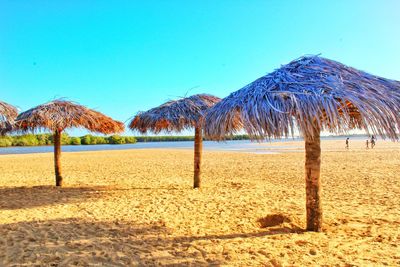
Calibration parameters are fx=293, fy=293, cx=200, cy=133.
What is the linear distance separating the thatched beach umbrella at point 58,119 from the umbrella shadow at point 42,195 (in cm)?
73

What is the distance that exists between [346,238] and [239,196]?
9.40 feet

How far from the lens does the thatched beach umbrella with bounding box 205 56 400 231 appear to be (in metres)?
3.20

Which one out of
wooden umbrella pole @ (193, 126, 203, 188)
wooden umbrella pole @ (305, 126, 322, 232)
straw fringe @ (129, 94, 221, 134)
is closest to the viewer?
wooden umbrella pole @ (305, 126, 322, 232)

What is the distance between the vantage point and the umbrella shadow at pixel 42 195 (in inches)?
235

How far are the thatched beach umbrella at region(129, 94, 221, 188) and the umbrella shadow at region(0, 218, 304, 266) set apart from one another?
3.16 m

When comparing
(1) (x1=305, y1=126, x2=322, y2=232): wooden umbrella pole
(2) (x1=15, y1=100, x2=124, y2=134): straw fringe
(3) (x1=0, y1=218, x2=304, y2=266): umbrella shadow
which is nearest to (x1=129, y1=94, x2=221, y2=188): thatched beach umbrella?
(2) (x1=15, y1=100, x2=124, y2=134): straw fringe

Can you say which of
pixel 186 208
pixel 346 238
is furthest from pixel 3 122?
pixel 346 238

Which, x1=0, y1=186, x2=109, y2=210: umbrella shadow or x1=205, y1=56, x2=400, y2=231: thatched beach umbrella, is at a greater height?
x1=205, y1=56, x2=400, y2=231: thatched beach umbrella

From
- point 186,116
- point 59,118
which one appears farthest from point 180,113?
point 59,118

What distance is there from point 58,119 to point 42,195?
6.01 feet

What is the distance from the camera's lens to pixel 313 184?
156 inches

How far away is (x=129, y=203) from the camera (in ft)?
19.3

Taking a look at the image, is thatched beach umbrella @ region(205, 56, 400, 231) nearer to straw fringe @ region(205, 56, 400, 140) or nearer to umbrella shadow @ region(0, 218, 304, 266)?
straw fringe @ region(205, 56, 400, 140)

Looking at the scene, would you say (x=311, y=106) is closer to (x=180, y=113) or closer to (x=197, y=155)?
(x=180, y=113)
